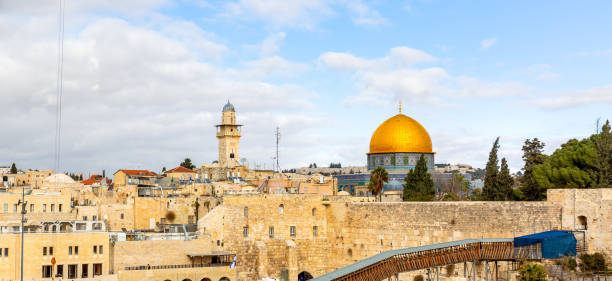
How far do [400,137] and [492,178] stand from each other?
22046 millimetres

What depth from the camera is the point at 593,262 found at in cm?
3127

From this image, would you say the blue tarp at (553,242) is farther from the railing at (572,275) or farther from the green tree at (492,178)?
the green tree at (492,178)

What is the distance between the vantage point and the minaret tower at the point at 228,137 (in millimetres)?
72575

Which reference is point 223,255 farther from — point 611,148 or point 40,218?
point 611,148

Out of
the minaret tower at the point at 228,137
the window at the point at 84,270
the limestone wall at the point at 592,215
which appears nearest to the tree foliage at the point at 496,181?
the limestone wall at the point at 592,215

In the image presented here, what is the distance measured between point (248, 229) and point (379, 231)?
22.8ft

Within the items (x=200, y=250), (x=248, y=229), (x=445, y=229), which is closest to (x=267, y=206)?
(x=248, y=229)

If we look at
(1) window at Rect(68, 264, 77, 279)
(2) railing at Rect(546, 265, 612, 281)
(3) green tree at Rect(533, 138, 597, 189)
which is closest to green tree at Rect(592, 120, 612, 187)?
(3) green tree at Rect(533, 138, 597, 189)

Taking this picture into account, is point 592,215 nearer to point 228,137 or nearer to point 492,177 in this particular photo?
point 492,177

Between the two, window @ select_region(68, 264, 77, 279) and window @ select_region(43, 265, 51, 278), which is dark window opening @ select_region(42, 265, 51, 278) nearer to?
window @ select_region(43, 265, 51, 278)

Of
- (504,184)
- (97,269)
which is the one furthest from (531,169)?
(97,269)

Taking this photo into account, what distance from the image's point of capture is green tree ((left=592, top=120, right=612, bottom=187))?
116 ft

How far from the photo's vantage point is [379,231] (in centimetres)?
3881

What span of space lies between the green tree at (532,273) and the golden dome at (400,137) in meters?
36.4
